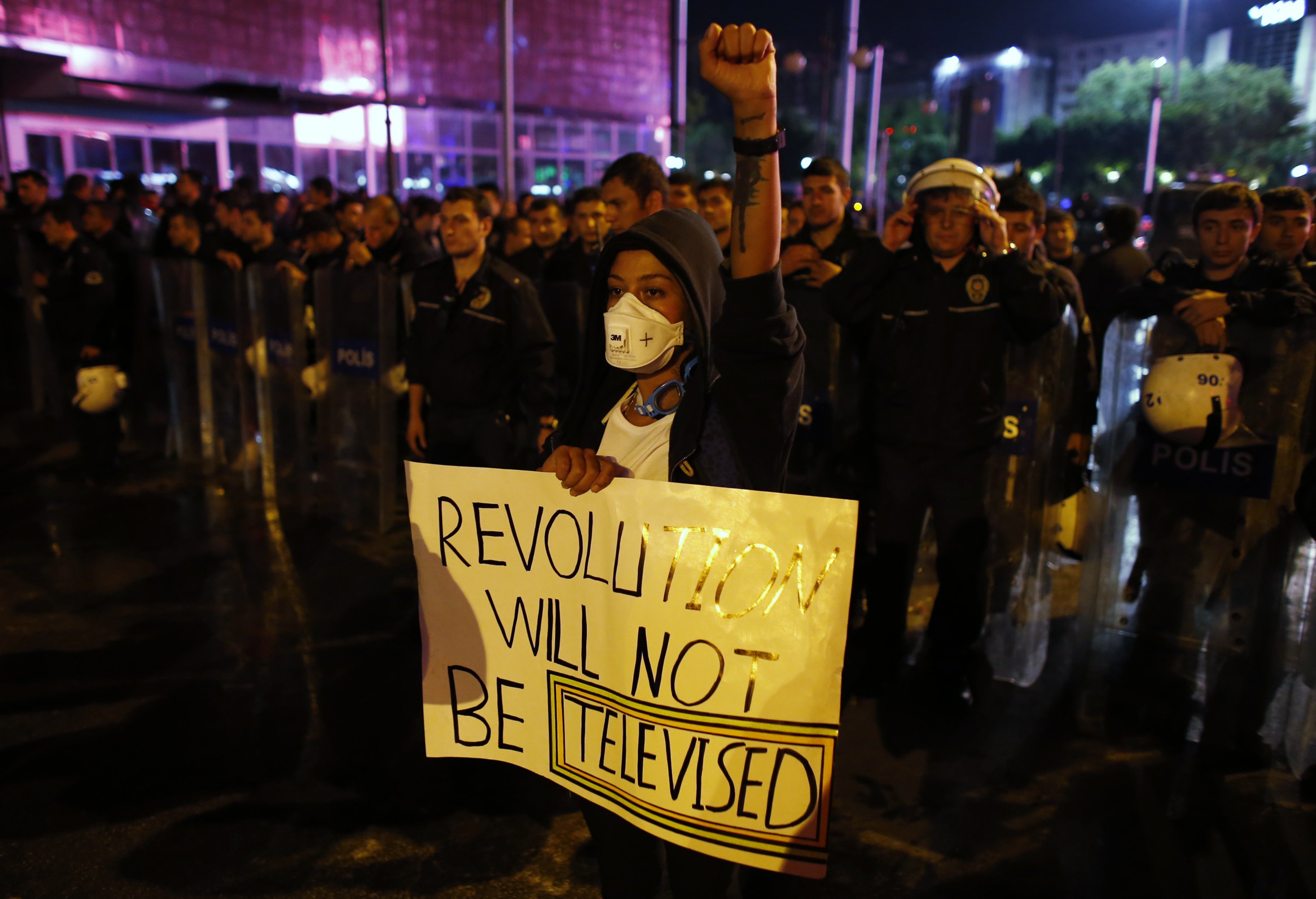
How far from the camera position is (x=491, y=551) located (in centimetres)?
224

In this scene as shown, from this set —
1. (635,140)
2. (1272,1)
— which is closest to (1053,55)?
(1272,1)

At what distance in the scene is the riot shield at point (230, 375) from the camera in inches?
279

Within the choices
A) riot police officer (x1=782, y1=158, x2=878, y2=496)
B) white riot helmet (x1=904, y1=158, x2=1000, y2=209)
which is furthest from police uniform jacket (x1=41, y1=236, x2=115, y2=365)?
white riot helmet (x1=904, y1=158, x2=1000, y2=209)

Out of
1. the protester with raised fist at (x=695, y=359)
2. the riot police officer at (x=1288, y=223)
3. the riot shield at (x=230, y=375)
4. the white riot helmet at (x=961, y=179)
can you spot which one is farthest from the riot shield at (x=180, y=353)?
the riot police officer at (x=1288, y=223)

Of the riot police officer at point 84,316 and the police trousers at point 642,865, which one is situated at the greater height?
the riot police officer at point 84,316

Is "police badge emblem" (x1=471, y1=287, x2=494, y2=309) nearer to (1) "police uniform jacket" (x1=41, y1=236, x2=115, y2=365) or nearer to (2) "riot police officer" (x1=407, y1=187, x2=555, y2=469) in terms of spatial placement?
(2) "riot police officer" (x1=407, y1=187, x2=555, y2=469)

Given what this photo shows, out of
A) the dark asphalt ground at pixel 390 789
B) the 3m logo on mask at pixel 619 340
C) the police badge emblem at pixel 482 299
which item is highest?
the police badge emblem at pixel 482 299

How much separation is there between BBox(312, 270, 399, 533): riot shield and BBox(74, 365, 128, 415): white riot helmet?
192 cm

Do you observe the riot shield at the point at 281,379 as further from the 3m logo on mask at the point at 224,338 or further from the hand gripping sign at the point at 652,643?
the hand gripping sign at the point at 652,643

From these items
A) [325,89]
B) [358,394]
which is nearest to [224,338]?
[358,394]

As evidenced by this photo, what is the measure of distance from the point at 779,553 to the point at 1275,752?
2.88 m

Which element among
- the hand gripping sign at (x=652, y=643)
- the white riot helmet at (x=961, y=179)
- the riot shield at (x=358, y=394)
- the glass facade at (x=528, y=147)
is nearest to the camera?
the hand gripping sign at (x=652, y=643)

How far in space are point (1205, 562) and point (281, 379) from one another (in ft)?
18.7

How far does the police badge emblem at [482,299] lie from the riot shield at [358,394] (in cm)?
127
